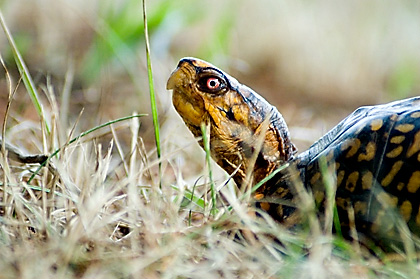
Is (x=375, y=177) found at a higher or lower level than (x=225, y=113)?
lower

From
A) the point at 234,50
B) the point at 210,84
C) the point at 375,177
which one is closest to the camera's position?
the point at 375,177

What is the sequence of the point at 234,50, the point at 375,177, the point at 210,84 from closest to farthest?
the point at 375,177 < the point at 210,84 < the point at 234,50

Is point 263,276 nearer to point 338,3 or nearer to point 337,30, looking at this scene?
point 337,30

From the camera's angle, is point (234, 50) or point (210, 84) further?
point (234, 50)

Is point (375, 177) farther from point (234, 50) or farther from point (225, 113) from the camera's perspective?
point (234, 50)

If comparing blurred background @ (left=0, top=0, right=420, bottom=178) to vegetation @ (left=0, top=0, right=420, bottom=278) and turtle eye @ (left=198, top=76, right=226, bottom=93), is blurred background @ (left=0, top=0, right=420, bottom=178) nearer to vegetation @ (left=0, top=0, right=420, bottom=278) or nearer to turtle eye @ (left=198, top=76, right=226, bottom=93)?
vegetation @ (left=0, top=0, right=420, bottom=278)

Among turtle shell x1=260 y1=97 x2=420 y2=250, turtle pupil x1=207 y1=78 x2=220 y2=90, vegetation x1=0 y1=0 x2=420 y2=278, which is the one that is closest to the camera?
vegetation x1=0 y1=0 x2=420 y2=278

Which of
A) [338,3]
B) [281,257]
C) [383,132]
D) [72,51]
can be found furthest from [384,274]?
[338,3]

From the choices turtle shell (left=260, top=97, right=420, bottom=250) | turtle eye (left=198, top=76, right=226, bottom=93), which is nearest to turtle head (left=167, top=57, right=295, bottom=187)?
turtle eye (left=198, top=76, right=226, bottom=93)

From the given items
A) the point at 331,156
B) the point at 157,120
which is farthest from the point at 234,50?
the point at 331,156
